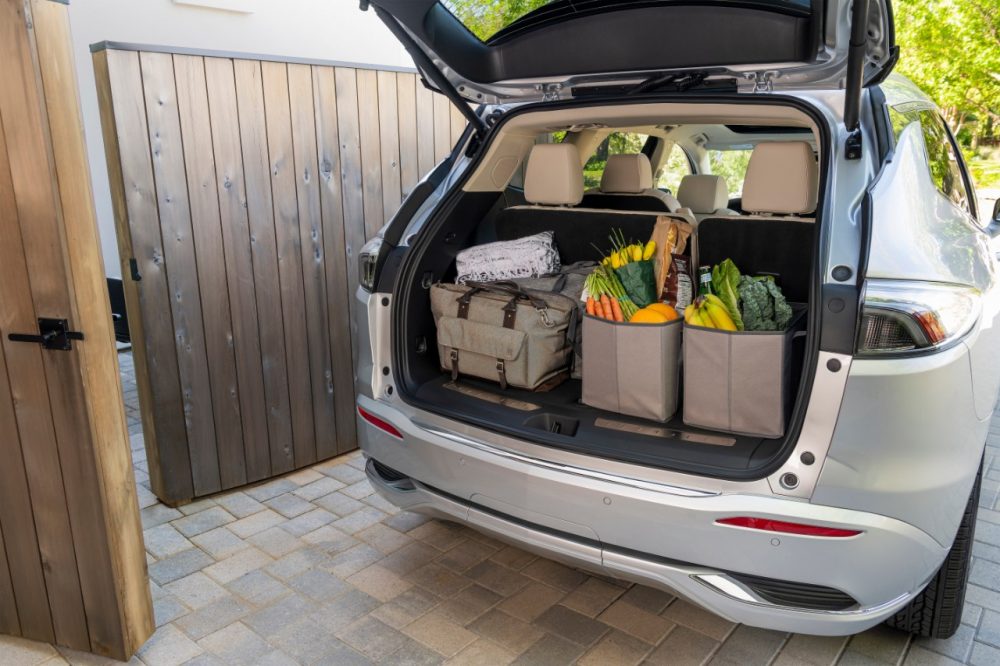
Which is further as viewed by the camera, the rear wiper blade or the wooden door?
the rear wiper blade

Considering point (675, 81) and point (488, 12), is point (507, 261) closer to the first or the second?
point (675, 81)

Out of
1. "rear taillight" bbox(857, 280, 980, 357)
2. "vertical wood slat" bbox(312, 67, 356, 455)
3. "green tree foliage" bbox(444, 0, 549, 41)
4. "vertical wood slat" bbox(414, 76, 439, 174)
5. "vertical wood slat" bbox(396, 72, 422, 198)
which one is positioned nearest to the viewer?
"rear taillight" bbox(857, 280, 980, 357)

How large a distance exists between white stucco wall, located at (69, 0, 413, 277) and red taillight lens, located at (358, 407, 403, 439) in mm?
2643

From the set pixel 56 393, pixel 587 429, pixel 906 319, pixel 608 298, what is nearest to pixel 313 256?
pixel 56 393

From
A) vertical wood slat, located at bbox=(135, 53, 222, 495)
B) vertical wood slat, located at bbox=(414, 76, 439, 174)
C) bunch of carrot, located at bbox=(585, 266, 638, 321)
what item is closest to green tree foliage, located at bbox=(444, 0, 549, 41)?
vertical wood slat, located at bbox=(414, 76, 439, 174)

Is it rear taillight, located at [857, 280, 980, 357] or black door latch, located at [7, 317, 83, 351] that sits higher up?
rear taillight, located at [857, 280, 980, 357]

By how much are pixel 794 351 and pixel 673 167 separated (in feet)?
10.5

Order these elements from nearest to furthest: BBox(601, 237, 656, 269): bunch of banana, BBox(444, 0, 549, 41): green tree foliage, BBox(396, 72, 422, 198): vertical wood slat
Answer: BBox(601, 237, 656, 269): bunch of banana, BBox(396, 72, 422, 198): vertical wood slat, BBox(444, 0, 549, 41): green tree foliage

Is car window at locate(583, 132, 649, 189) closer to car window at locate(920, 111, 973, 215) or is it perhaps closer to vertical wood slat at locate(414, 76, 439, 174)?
vertical wood slat at locate(414, 76, 439, 174)

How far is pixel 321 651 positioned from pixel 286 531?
853mm

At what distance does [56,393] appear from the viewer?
2.11 metres

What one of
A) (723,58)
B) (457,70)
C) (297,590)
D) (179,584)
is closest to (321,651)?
(297,590)

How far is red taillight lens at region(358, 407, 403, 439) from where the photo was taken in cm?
243

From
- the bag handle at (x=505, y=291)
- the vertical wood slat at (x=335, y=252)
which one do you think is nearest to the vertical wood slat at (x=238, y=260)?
the vertical wood slat at (x=335, y=252)
